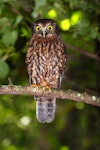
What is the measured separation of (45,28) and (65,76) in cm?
81

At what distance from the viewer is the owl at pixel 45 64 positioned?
4.62 metres

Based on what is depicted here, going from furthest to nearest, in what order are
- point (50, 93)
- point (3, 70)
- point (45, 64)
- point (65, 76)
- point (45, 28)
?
point (65, 76)
point (45, 28)
point (45, 64)
point (3, 70)
point (50, 93)

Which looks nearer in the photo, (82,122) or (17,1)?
(17,1)

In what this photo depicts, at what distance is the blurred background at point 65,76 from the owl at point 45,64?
0.13m

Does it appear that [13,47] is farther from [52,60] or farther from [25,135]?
[25,135]

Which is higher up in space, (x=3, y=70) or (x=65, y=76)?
(x=3, y=70)

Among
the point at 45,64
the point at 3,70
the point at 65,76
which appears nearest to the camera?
the point at 3,70

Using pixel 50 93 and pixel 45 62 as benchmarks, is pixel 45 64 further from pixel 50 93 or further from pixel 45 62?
pixel 50 93

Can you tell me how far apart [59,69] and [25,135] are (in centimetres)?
214

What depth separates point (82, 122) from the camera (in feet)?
22.7

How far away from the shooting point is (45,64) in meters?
4.62

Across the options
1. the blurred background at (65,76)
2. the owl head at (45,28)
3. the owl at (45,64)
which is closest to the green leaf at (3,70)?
the blurred background at (65,76)

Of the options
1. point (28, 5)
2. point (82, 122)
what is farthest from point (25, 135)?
point (28, 5)

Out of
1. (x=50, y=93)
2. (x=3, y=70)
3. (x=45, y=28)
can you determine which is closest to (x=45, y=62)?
(x=45, y=28)
